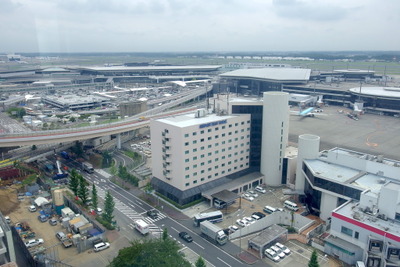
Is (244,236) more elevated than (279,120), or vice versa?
(279,120)

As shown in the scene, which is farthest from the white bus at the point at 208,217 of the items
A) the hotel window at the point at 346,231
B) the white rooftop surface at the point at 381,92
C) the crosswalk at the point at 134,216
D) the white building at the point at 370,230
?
the white rooftop surface at the point at 381,92

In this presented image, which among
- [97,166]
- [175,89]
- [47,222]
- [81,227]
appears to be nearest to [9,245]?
[81,227]

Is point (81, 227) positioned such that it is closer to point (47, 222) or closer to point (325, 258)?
point (47, 222)

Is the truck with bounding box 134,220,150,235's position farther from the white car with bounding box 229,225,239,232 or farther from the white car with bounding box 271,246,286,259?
the white car with bounding box 271,246,286,259

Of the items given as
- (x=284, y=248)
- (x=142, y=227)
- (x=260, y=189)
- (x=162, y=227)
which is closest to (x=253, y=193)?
(x=260, y=189)

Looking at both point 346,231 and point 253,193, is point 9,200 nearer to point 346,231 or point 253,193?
point 253,193

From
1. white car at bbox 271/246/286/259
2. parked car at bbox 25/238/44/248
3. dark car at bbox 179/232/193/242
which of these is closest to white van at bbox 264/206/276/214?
white car at bbox 271/246/286/259
